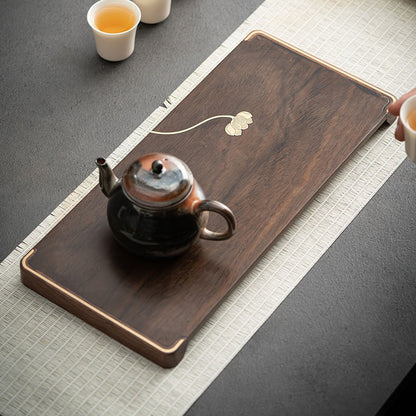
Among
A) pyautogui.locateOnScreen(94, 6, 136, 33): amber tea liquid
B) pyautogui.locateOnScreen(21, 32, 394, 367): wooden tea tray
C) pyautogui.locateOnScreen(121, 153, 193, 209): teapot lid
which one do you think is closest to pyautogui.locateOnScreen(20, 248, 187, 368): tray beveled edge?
pyautogui.locateOnScreen(21, 32, 394, 367): wooden tea tray

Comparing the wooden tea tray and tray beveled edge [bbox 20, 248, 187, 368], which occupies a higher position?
the wooden tea tray

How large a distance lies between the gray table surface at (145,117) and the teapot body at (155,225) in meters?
0.30

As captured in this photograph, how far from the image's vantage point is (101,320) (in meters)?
1.53

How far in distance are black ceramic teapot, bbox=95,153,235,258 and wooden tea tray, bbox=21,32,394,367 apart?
8cm

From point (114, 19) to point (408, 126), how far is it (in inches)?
36.1

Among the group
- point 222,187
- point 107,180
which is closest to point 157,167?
point 107,180

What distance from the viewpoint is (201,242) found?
160 centimetres

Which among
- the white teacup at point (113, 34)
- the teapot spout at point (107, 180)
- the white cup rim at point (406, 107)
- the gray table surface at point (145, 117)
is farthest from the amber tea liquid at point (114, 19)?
the white cup rim at point (406, 107)

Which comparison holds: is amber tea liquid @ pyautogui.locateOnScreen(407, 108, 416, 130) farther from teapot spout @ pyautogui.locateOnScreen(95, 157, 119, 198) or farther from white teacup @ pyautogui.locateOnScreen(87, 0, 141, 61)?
white teacup @ pyautogui.locateOnScreen(87, 0, 141, 61)

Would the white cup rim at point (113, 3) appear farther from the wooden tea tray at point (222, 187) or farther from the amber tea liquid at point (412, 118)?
the amber tea liquid at point (412, 118)

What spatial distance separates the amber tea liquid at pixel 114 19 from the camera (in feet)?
6.51

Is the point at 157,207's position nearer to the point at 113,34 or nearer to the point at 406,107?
the point at 406,107

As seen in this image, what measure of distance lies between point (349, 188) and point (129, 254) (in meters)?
0.61

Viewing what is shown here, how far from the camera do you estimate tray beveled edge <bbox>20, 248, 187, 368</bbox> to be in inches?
58.4
